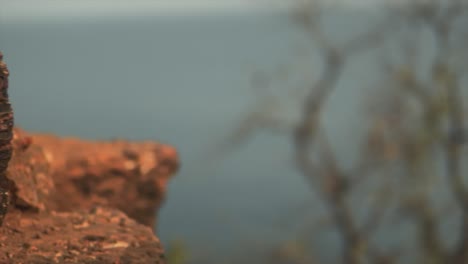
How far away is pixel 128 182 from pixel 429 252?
531 centimetres

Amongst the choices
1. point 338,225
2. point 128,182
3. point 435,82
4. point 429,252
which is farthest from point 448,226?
point 128,182

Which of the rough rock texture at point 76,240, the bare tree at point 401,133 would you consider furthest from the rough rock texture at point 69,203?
the bare tree at point 401,133

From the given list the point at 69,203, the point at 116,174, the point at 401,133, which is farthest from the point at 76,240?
the point at 401,133

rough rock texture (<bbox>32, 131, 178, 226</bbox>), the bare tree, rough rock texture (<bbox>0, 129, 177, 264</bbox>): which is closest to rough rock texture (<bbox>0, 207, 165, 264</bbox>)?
rough rock texture (<bbox>0, 129, 177, 264</bbox>)

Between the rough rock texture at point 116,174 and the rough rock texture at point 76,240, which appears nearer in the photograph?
the rough rock texture at point 76,240

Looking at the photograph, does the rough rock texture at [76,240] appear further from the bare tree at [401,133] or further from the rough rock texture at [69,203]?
the bare tree at [401,133]

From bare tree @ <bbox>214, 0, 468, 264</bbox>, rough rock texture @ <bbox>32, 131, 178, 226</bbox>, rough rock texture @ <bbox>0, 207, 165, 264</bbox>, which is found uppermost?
bare tree @ <bbox>214, 0, 468, 264</bbox>

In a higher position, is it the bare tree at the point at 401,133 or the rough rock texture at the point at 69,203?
the bare tree at the point at 401,133

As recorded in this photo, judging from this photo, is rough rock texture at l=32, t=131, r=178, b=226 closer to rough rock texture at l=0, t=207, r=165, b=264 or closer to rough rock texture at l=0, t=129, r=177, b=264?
rough rock texture at l=0, t=129, r=177, b=264

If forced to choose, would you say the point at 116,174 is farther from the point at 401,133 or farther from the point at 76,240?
the point at 401,133

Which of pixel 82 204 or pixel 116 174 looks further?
pixel 116 174

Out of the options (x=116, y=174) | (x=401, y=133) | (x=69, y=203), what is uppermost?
(x=401, y=133)

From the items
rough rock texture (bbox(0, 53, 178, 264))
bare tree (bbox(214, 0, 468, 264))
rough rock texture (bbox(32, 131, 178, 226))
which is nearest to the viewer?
rough rock texture (bbox(0, 53, 178, 264))

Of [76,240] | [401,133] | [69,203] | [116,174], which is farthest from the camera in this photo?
[401,133]
